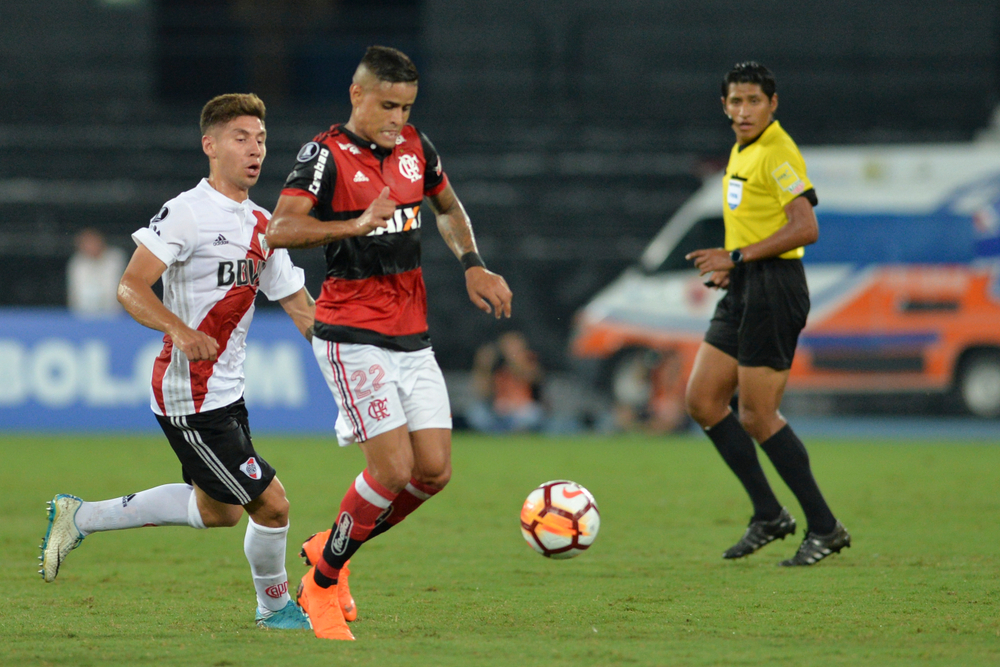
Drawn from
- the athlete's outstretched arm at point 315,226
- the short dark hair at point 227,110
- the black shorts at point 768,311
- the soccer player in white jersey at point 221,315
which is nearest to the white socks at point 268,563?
the soccer player in white jersey at point 221,315

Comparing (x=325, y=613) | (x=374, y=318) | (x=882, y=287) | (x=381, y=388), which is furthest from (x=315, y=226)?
(x=882, y=287)

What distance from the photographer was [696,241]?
16.4 m

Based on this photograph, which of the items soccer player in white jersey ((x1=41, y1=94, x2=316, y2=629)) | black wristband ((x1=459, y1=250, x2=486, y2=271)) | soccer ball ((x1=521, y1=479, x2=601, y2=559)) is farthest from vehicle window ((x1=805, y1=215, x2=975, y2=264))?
soccer player in white jersey ((x1=41, y1=94, x2=316, y2=629))

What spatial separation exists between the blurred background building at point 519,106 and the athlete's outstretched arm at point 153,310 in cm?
1309

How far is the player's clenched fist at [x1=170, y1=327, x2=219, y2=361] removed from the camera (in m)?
4.68

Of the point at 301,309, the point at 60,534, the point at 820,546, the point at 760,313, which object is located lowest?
the point at 820,546

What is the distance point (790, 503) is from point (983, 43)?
44.2 feet

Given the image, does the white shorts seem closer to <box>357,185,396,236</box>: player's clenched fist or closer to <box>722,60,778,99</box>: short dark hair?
<box>357,185,396,236</box>: player's clenched fist

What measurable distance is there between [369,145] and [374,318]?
Answer: 710 mm

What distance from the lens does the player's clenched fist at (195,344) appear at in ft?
15.3

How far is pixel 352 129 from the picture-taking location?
516cm

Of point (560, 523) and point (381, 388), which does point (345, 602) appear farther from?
point (560, 523)

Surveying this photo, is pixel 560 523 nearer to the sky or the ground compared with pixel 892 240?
nearer to the ground

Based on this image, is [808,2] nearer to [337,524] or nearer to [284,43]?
[284,43]
